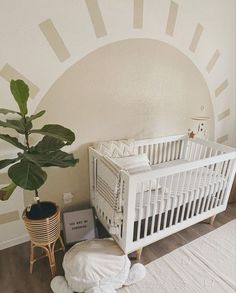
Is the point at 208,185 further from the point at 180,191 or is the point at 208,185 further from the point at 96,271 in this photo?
the point at 96,271

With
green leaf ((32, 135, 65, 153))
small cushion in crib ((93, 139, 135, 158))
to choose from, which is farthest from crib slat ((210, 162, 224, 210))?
green leaf ((32, 135, 65, 153))

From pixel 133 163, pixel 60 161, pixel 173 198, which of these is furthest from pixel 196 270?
pixel 60 161

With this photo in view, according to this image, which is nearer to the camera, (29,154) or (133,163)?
(29,154)

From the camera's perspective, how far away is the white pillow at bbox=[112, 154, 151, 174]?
6.66ft

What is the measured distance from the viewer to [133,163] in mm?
2064

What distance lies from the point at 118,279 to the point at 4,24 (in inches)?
78.5

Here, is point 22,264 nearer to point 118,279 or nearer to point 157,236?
point 118,279

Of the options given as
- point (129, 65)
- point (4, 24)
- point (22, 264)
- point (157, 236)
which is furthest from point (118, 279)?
point (4, 24)

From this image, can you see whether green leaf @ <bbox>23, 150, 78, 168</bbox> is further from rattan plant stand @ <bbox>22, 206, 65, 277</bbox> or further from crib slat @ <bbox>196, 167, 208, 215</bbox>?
crib slat @ <bbox>196, 167, 208, 215</bbox>

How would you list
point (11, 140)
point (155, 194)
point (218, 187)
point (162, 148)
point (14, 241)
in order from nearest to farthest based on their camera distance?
point (11, 140) → point (155, 194) → point (14, 241) → point (218, 187) → point (162, 148)

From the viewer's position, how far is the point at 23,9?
4.88 feet

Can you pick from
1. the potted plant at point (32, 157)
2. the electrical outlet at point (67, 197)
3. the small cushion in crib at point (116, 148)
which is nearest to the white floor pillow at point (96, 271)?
the potted plant at point (32, 157)

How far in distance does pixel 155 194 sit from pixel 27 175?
101 cm

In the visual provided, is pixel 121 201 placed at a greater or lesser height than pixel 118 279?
greater
